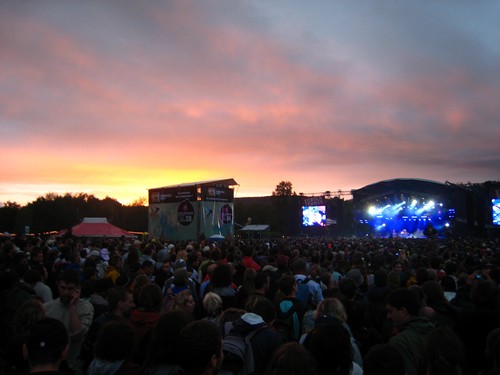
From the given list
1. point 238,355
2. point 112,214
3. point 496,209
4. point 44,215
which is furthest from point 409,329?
point 112,214

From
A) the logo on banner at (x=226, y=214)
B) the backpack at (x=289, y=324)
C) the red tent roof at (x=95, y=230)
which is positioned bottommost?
the backpack at (x=289, y=324)

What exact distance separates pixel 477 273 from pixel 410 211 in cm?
3767

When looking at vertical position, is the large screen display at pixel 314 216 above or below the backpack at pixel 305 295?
above

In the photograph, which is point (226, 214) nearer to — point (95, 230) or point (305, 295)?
point (95, 230)

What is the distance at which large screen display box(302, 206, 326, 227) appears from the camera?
47.9 meters

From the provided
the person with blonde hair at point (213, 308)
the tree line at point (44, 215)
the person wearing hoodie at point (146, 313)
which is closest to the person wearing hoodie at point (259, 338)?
the person with blonde hair at point (213, 308)

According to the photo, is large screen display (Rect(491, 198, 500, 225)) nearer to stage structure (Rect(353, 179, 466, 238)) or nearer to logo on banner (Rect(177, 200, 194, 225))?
stage structure (Rect(353, 179, 466, 238))

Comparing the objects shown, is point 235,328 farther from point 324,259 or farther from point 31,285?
point 324,259

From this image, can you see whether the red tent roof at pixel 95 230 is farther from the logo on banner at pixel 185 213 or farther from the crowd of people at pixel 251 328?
the crowd of people at pixel 251 328

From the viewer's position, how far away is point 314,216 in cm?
4816

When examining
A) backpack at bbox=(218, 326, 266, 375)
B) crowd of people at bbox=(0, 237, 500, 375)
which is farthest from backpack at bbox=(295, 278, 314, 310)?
backpack at bbox=(218, 326, 266, 375)

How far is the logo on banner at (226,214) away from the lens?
Result: 46094mm

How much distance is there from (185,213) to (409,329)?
42649 mm

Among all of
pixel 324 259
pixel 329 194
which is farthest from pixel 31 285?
pixel 329 194
